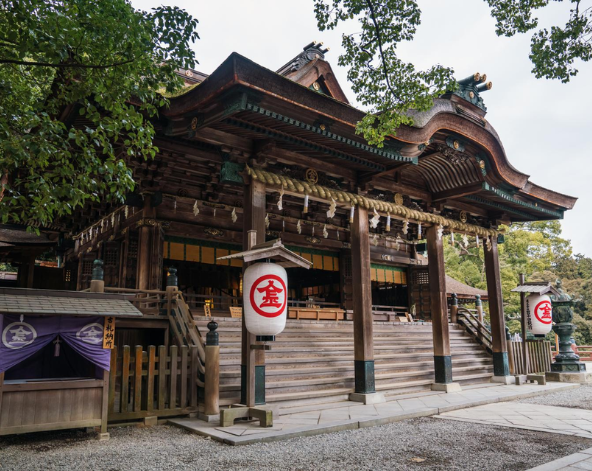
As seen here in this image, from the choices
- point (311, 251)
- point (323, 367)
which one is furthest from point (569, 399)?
point (311, 251)

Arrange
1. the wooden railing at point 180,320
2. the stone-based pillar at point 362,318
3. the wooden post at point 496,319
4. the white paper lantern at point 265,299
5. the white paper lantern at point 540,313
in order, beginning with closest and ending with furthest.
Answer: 1. the white paper lantern at point 265,299
2. the wooden railing at point 180,320
3. the stone-based pillar at point 362,318
4. the wooden post at point 496,319
5. the white paper lantern at point 540,313

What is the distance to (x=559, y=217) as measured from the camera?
13727 mm

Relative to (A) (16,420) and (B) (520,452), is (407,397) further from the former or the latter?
(A) (16,420)

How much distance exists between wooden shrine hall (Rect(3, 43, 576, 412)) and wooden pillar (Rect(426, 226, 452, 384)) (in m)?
0.03

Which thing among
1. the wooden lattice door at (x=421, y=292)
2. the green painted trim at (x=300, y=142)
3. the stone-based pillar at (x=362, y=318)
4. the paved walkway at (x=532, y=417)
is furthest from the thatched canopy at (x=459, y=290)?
the green painted trim at (x=300, y=142)

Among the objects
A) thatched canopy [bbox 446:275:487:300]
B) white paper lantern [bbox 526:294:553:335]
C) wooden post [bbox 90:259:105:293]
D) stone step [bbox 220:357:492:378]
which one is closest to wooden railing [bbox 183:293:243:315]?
stone step [bbox 220:357:492:378]

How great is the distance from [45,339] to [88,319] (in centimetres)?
56

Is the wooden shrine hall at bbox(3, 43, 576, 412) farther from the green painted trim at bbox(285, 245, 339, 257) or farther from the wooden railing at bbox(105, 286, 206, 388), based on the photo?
the wooden railing at bbox(105, 286, 206, 388)

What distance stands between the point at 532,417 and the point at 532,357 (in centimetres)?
611

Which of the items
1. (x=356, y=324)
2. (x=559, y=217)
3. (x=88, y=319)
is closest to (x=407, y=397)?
(x=356, y=324)

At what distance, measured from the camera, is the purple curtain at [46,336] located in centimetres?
573

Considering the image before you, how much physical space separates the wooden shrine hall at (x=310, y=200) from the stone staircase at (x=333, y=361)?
56 mm

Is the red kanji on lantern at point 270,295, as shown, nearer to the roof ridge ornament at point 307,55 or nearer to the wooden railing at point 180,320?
the wooden railing at point 180,320

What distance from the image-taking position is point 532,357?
517 inches
